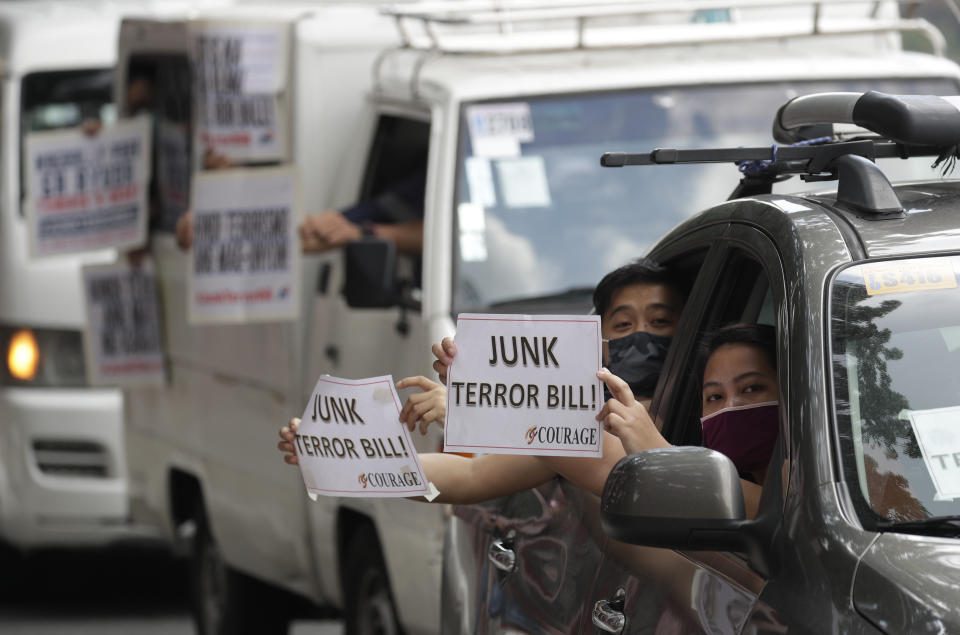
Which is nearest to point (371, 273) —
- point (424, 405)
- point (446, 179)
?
point (446, 179)

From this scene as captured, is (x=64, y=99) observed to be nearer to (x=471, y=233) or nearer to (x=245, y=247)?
(x=245, y=247)

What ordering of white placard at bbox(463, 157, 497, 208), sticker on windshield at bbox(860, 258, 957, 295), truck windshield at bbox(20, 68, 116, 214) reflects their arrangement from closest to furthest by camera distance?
sticker on windshield at bbox(860, 258, 957, 295)
white placard at bbox(463, 157, 497, 208)
truck windshield at bbox(20, 68, 116, 214)

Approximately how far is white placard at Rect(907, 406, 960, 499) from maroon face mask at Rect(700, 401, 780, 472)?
1.48 feet

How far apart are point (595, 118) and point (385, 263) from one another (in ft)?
2.82

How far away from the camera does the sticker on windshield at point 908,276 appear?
327cm

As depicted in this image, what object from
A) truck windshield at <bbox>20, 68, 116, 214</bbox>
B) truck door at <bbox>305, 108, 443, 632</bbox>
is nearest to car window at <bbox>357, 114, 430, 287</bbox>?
truck door at <bbox>305, 108, 443, 632</bbox>

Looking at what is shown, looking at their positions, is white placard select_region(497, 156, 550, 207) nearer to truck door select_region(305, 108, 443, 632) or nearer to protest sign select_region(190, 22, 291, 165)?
truck door select_region(305, 108, 443, 632)

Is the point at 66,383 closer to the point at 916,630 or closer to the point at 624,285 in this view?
the point at 624,285

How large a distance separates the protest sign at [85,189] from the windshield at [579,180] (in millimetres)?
2888

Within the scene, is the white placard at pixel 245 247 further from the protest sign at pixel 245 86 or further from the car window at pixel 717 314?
the car window at pixel 717 314

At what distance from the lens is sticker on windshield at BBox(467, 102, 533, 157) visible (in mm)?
6457

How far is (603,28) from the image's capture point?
7.71 metres

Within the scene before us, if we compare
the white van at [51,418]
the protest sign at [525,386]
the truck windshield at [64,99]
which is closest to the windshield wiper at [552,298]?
the protest sign at [525,386]

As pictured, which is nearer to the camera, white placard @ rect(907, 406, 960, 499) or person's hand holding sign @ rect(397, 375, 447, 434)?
white placard @ rect(907, 406, 960, 499)
